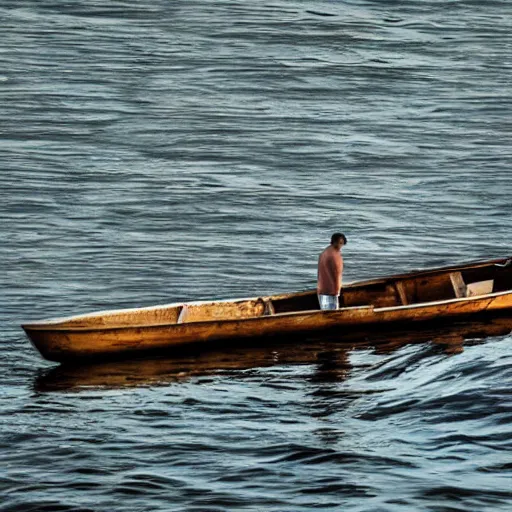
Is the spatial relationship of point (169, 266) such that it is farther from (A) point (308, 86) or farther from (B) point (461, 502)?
(A) point (308, 86)

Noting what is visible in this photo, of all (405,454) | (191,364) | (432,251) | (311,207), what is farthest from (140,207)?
(405,454)

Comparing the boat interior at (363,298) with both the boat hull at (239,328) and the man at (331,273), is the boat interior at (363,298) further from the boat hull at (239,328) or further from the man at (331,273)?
the man at (331,273)

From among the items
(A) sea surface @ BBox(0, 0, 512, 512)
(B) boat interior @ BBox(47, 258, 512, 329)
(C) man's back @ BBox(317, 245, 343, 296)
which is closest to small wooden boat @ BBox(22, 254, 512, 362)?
(B) boat interior @ BBox(47, 258, 512, 329)

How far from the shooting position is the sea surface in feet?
55.6

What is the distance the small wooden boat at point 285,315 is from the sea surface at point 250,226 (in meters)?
0.33

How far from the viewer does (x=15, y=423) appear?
61.8 feet

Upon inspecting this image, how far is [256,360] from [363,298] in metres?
3.26

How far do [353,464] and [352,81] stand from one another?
3254 centimetres

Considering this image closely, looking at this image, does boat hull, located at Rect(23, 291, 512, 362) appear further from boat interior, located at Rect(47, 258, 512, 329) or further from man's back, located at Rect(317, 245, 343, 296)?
man's back, located at Rect(317, 245, 343, 296)

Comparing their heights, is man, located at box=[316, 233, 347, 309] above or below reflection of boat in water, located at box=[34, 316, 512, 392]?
above

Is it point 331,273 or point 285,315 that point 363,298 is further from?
point 285,315

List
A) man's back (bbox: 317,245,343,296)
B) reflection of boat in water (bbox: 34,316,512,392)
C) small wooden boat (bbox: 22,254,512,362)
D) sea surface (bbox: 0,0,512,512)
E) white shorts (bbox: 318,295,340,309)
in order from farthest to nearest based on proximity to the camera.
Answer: white shorts (bbox: 318,295,340,309) → man's back (bbox: 317,245,343,296) → small wooden boat (bbox: 22,254,512,362) → reflection of boat in water (bbox: 34,316,512,392) → sea surface (bbox: 0,0,512,512)

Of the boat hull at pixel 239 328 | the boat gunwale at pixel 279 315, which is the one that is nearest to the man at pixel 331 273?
the boat gunwale at pixel 279 315

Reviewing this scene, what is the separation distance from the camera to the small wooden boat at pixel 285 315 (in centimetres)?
2150
